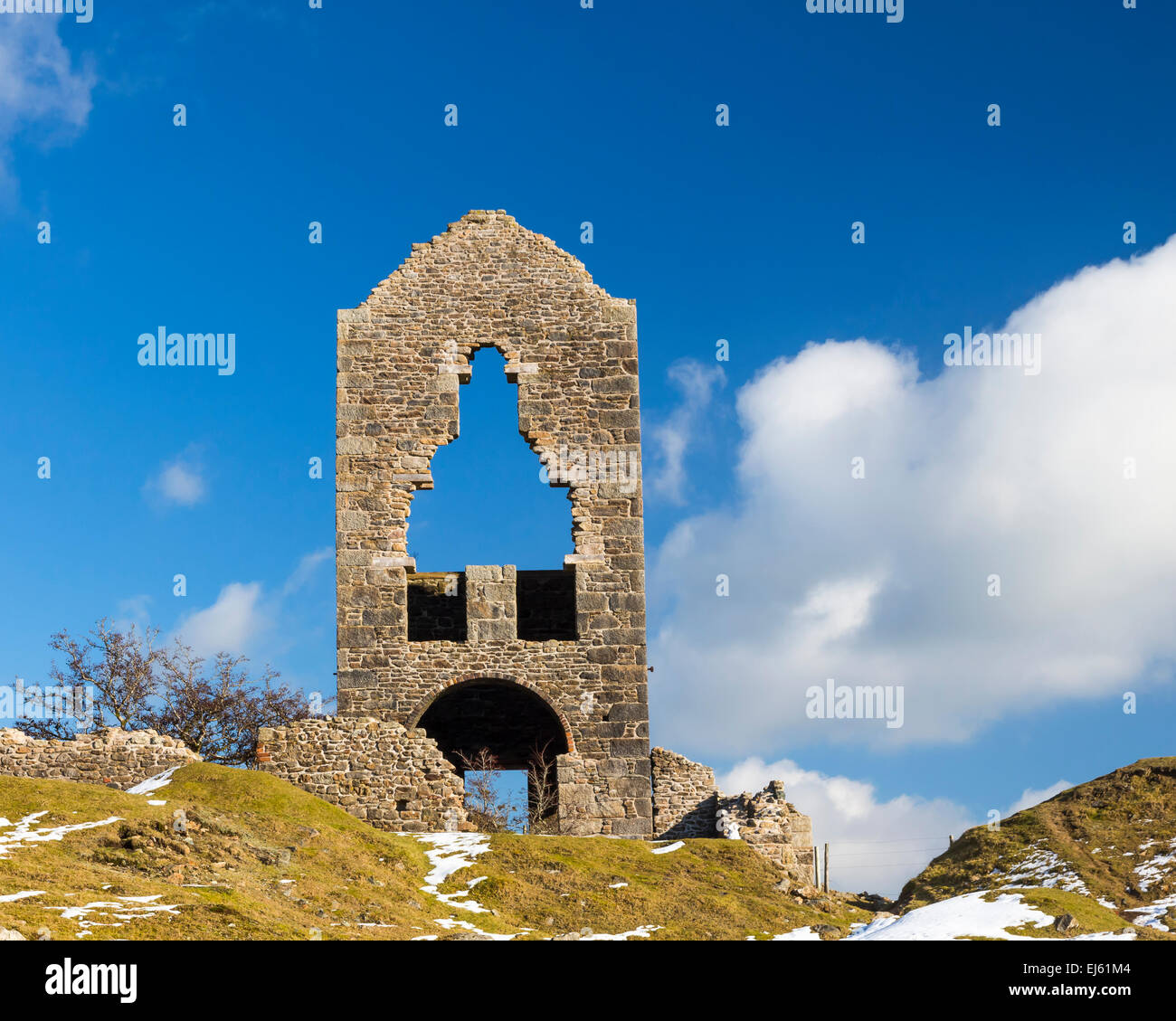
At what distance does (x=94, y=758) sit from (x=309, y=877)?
700 centimetres

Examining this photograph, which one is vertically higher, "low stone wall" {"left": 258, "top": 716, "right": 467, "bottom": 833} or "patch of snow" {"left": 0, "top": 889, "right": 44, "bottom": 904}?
"low stone wall" {"left": 258, "top": 716, "right": 467, "bottom": 833}

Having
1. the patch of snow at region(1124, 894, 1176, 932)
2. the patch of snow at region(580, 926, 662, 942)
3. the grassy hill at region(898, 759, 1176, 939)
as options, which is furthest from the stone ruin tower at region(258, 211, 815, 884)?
the patch of snow at region(1124, 894, 1176, 932)

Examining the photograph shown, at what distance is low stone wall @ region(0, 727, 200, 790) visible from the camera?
21203 mm

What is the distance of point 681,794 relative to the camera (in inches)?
1004

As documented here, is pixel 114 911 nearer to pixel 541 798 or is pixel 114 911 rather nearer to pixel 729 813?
pixel 541 798

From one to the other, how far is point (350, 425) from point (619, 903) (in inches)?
448

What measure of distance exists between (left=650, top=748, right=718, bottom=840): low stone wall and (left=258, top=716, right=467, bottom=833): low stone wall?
505 cm

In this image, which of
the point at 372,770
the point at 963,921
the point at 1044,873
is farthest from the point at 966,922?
the point at 372,770

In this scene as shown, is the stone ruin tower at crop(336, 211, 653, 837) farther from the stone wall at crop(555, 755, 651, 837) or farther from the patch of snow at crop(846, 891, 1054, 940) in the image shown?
the patch of snow at crop(846, 891, 1054, 940)

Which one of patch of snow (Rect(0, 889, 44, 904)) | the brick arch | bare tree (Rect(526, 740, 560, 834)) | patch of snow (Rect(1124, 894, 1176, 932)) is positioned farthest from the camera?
the brick arch
